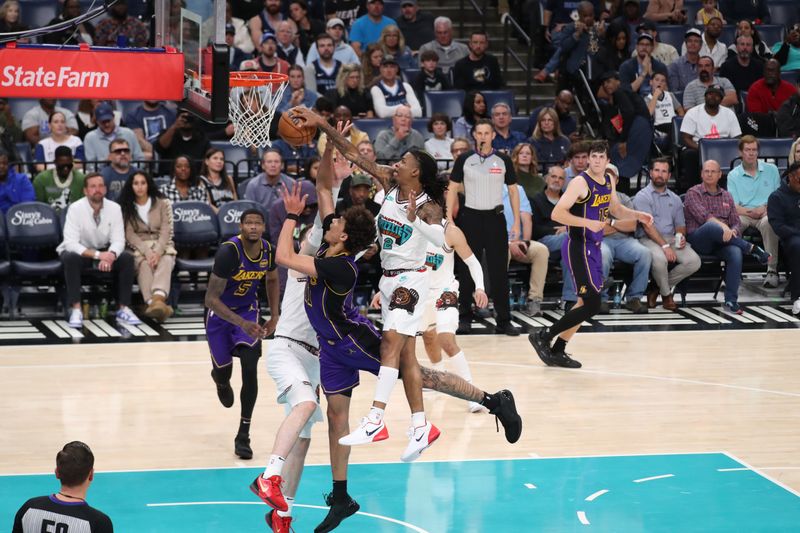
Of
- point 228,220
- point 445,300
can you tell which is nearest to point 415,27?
point 228,220

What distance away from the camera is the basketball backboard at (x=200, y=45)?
7164 millimetres

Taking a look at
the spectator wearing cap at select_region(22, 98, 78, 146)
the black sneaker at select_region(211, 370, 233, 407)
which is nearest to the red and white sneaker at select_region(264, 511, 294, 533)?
the black sneaker at select_region(211, 370, 233, 407)

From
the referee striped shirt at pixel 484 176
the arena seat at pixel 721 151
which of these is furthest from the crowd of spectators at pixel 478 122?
the referee striped shirt at pixel 484 176

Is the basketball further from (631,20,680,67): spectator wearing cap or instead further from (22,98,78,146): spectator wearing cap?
(631,20,680,67): spectator wearing cap

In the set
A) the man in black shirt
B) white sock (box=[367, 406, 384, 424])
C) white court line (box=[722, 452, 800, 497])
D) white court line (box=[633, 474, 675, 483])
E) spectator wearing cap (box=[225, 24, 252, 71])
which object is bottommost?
white court line (box=[633, 474, 675, 483])

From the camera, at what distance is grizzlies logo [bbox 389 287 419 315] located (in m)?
7.72

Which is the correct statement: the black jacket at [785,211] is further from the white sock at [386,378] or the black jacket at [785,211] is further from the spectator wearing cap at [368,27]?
the white sock at [386,378]

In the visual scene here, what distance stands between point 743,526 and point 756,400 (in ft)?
9.60

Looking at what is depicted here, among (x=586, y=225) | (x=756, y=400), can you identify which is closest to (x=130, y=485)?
(x=586, y=225)

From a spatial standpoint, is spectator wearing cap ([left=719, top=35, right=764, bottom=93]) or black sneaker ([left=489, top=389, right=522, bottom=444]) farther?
spectator wearing cap ([left=719, top=35, right=764, bottom=93])

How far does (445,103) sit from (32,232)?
5.29m

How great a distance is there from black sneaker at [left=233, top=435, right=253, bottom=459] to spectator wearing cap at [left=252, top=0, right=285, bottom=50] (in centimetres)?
818

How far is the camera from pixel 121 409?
996cm

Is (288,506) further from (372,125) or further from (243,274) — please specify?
(372,125)
